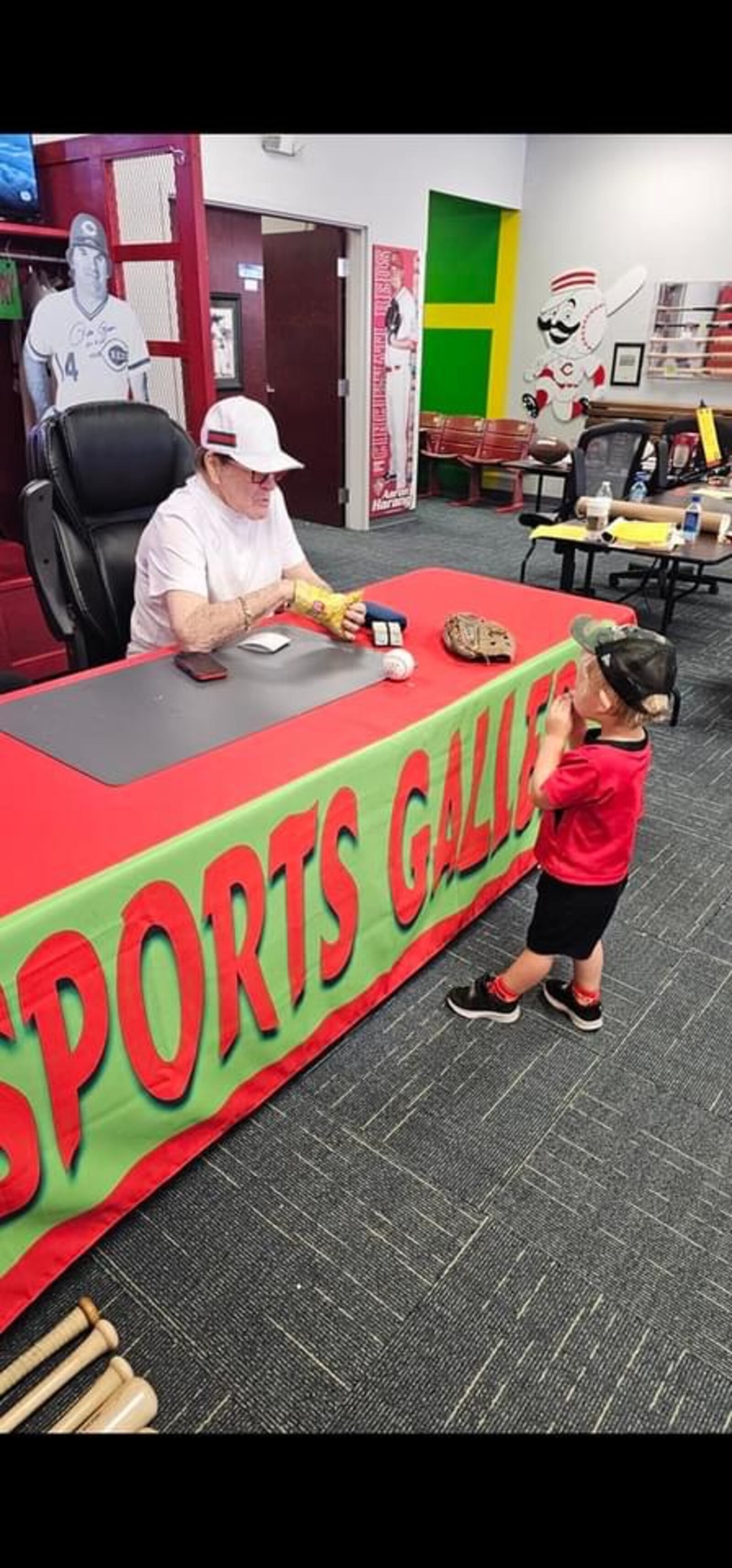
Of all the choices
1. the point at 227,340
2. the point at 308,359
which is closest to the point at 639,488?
the point at 227,340

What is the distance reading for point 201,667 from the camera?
5.87ft

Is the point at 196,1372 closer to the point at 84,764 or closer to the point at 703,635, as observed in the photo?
Answer: the point at 84,764

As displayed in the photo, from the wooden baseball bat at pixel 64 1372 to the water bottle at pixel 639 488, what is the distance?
414 cm

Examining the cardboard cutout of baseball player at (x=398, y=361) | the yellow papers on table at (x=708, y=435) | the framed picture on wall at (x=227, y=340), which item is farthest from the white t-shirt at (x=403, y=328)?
the yellow papers on table at (x=708, y=435)

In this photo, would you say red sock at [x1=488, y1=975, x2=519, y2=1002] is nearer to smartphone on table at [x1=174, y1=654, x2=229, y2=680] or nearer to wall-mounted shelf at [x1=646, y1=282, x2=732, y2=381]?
smartphone on table at [x1=174, y1=654, x2=229, y2=680]

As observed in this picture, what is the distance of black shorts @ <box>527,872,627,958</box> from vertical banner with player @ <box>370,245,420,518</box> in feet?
17.9

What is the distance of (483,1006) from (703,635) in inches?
127

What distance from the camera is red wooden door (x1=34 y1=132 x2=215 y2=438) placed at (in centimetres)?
278

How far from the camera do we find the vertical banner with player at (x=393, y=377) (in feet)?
20.4

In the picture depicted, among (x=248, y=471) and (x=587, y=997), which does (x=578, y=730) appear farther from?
(x=248, y=471)

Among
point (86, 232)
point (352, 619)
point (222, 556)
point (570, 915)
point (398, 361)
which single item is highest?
point (86, 232)

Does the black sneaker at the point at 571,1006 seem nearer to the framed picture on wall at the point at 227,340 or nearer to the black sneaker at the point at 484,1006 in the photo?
the black sneaker at the point at 484,1006

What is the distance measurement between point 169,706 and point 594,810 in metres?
0.81
